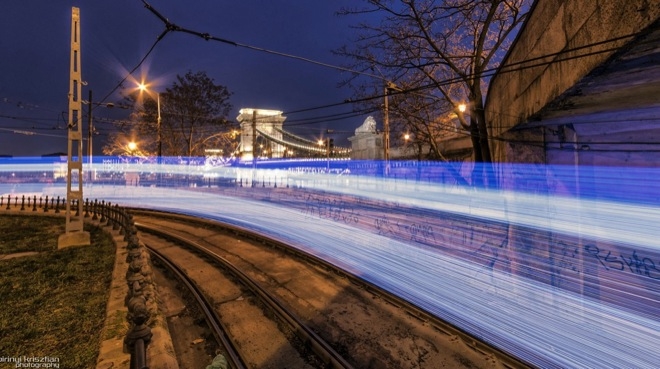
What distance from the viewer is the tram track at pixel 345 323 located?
15.8 ft

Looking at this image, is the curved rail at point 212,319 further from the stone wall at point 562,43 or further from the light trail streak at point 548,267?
the stone wall at point 562,43

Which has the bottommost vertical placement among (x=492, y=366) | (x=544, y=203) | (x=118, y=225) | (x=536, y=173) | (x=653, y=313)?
(x=492, y=366)

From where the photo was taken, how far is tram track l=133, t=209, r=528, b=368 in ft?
15.8

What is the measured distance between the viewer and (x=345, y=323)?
19.5ft

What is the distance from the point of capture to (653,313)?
197 inches

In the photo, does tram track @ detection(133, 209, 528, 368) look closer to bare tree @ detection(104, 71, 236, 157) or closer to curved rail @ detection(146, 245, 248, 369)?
curved rail @ detection(146, 245, 248, 369)

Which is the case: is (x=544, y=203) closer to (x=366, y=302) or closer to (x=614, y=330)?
(x=614, y=330)

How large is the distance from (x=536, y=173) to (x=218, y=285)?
7.92 metres

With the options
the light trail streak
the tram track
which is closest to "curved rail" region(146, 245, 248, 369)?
the tram track

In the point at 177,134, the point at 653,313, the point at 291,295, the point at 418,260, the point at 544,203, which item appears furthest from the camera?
the point at 177,134

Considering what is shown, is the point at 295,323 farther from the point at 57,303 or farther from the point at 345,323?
the point at 57,303

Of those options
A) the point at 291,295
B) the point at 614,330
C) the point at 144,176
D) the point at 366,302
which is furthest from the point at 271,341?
the point at 144,176

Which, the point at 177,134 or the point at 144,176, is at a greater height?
the point at 177,134

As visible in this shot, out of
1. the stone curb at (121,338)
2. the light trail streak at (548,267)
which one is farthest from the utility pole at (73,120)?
the light trail streak at (548,267)
